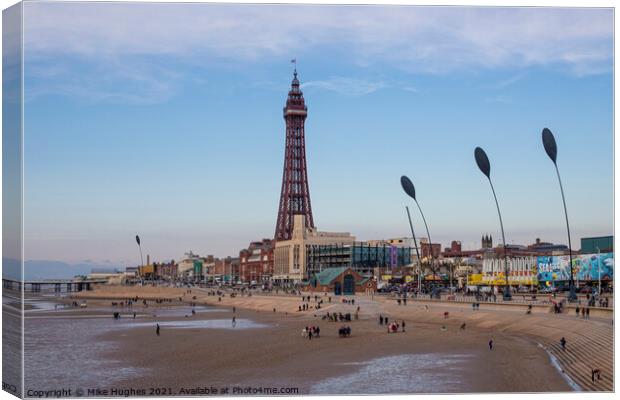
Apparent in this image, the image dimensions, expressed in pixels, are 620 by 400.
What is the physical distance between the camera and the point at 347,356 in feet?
102

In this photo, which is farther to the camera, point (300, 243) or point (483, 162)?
point (300, 243)

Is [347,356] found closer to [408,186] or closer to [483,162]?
[483,162]

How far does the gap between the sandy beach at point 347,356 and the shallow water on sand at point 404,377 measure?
33 mm

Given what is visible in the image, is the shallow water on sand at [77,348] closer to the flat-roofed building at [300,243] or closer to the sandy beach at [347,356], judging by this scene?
the sandy beach at [347,356]

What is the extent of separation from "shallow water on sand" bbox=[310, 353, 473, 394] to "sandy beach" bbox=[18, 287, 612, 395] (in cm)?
3

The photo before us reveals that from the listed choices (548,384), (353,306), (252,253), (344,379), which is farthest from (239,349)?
(252,253)

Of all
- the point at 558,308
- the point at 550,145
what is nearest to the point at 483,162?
the point at 558,308

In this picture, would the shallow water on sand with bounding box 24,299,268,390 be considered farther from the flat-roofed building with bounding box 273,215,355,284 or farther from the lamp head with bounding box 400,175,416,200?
the flat-roofed building with bounding box 273,215,355,284

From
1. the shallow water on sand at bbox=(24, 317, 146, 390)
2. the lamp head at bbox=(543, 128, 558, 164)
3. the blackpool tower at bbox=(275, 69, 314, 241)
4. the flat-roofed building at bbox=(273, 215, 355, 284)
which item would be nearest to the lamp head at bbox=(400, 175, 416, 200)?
the lamp head at bbox=(543, 128, 558, 164)

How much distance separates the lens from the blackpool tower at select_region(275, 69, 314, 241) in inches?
5118

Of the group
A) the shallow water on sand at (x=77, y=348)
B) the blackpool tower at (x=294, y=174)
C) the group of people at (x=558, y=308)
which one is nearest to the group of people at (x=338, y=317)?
the shallow water on sand at (x=77, y=348)

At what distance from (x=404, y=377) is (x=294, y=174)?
106 m

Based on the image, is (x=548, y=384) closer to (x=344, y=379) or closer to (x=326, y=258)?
(x=344, y=379)

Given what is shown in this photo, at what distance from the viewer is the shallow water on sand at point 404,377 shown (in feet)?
75.0
